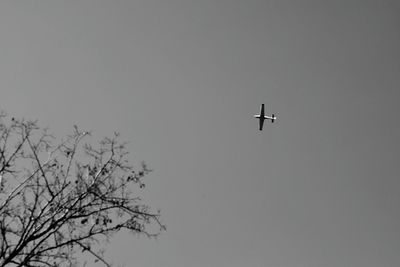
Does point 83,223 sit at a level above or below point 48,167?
below

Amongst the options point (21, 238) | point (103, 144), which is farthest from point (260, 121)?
point (21, 238)

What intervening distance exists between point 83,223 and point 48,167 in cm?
176

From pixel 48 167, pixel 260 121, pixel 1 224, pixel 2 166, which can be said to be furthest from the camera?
pixel 260 121

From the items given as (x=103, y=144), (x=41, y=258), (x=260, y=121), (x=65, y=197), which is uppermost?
(x=260, y=121)

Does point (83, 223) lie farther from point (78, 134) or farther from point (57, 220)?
point (78, 134)

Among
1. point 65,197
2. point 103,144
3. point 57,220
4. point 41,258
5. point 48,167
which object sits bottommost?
point 41,258

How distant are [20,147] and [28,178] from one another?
0.76m

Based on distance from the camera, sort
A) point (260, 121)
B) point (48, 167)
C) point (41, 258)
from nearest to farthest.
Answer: point (41, 258) → point (48, 167) → point (260, 121)

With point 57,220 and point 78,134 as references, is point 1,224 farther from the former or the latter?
point 78,134

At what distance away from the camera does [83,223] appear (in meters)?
8.90

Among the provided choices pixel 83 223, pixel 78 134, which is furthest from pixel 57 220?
pixel 78 134

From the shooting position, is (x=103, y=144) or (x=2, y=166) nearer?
(x=2, y=166)

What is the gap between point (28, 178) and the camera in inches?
358

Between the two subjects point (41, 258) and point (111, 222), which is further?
point (111, 222)
